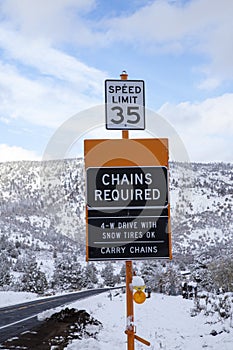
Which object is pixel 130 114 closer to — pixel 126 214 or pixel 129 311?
pixel 126 214

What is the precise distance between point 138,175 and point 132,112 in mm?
1028

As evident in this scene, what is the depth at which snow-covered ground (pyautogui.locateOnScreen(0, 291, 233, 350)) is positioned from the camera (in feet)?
30.2

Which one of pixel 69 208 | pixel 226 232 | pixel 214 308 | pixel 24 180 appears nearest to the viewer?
pixel 69 208

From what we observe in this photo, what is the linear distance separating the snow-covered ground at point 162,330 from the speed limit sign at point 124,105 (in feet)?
14.5

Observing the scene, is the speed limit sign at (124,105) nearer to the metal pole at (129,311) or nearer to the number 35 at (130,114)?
the number 35 at (130,114)

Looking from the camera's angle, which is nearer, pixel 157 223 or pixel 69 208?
pixel 157 223

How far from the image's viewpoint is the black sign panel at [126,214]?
652cm

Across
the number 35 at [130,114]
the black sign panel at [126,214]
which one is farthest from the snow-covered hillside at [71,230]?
the number 35 at [130,114]

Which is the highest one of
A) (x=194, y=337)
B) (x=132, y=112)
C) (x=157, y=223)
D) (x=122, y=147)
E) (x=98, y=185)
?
(x=132, y=112)

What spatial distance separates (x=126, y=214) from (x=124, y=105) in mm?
1671

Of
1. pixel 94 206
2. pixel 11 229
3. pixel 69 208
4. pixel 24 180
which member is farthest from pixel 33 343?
pixel 24 180

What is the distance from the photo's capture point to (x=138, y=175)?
6.61m

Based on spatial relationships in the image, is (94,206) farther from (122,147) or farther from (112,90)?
(112,90)

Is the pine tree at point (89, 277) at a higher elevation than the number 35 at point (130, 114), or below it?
below
